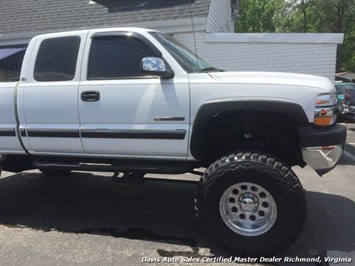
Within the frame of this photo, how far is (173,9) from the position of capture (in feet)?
34.2

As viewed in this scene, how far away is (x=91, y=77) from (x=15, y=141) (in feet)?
4.00

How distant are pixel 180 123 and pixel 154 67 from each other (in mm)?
591

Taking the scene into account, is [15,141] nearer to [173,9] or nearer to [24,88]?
[24,88]

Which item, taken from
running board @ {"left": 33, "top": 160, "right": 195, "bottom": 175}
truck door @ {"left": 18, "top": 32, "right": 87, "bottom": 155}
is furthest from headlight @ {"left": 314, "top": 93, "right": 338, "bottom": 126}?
truck door @ {"left": 18, "top": 32, "right": 87, "bottom": 155}

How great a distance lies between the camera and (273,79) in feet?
11.7

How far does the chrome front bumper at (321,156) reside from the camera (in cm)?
348

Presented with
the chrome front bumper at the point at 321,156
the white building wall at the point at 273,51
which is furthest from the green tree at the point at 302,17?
the chrome front bumper at the point at 321,156

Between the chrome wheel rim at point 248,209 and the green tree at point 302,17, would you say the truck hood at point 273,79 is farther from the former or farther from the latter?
the green tree at point 302,17

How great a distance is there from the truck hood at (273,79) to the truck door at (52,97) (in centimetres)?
152

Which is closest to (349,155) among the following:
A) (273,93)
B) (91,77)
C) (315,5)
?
(273,93)

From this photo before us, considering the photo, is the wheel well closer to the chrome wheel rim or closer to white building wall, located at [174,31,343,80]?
the chrome wheel rim

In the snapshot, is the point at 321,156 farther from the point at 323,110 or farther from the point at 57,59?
the point at 57,59

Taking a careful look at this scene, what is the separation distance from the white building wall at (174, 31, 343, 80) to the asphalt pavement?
3.54 m

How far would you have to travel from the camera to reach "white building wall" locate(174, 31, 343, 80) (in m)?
9.01
